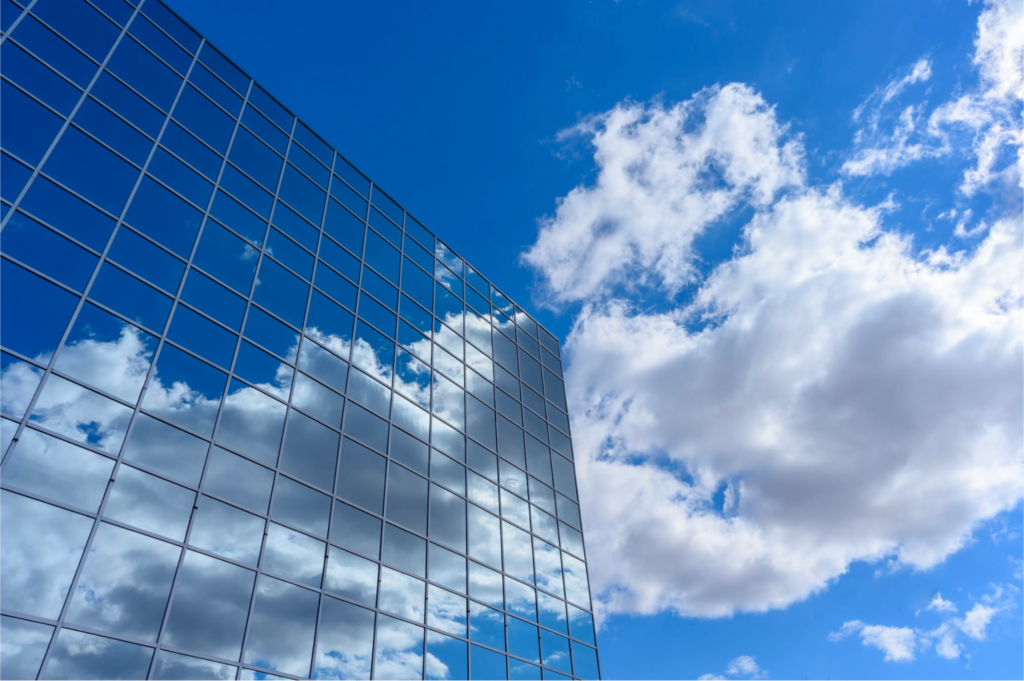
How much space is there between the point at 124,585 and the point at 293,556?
4.37m

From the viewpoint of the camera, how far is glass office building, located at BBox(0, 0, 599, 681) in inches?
539

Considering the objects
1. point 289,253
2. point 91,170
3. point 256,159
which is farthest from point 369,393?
point 91,170

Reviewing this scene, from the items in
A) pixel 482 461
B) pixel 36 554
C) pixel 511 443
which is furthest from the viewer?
pixel 511 443

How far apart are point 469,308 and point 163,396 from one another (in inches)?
626

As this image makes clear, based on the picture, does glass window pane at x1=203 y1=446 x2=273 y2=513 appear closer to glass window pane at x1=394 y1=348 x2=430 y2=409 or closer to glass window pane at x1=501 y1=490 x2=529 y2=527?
glass window pane at x1=394 y1=348 x2=430 y2=409

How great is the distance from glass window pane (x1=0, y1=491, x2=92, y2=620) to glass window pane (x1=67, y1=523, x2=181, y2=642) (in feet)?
1.09

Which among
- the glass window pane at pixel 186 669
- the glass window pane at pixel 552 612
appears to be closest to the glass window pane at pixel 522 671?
the glass window pane at pixel 552 612

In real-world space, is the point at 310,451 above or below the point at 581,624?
above

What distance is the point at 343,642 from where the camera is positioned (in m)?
17.3

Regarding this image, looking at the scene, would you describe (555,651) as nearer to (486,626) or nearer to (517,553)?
(517,553)

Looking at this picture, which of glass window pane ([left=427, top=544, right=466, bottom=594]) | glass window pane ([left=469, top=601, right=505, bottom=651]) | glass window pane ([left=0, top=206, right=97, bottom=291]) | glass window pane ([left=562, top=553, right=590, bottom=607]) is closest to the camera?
glass window pane ([left=0, top=206, right=97, bottom=291])

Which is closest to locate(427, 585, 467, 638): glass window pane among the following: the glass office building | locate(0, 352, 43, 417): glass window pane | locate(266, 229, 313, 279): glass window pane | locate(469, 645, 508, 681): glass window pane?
the glass office building

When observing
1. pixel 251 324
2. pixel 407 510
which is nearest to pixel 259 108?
pixel 251 324

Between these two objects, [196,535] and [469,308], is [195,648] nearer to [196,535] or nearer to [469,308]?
[196,535]
